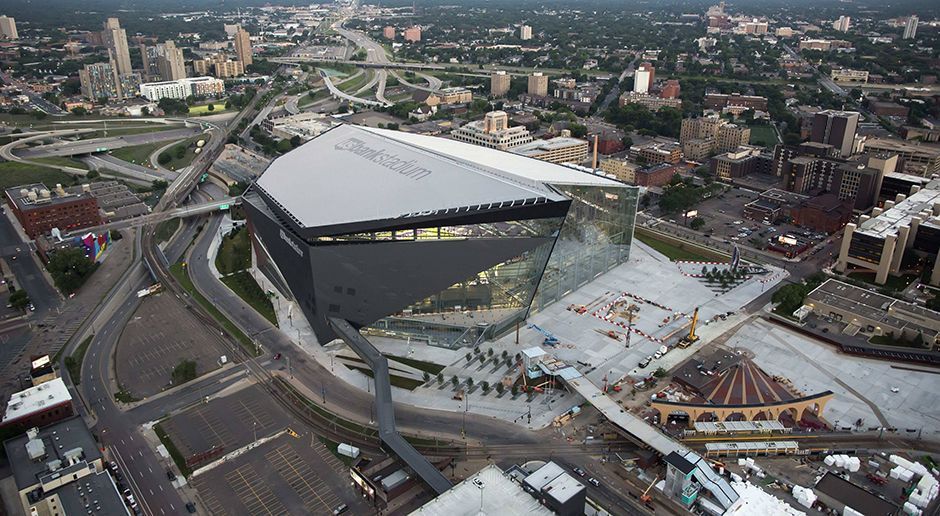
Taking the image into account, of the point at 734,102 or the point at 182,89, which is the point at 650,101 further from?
the point at 182,89

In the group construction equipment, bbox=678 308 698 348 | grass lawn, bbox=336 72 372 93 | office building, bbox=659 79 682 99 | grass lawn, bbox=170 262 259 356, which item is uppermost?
office building, bbox=659 79 682 99

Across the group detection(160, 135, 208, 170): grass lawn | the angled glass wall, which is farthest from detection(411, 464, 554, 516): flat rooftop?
detection(160, 135, 208, 170): grass lawn

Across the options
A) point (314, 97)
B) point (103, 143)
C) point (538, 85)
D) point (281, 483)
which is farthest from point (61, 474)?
point (538, 85)

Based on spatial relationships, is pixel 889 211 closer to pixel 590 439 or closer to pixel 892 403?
pixel 892 403

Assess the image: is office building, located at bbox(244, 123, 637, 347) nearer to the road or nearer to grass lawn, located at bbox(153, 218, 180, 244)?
grass lawn, located at bbox(153, 218, 180, 244)

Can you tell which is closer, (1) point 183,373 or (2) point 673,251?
(1) point 183,373

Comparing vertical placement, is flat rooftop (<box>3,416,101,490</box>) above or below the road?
above

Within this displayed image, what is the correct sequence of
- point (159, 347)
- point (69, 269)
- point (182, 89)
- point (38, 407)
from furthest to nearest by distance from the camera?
point (182, 89), point (69, 269), point (159, 347), point (38, 407)
